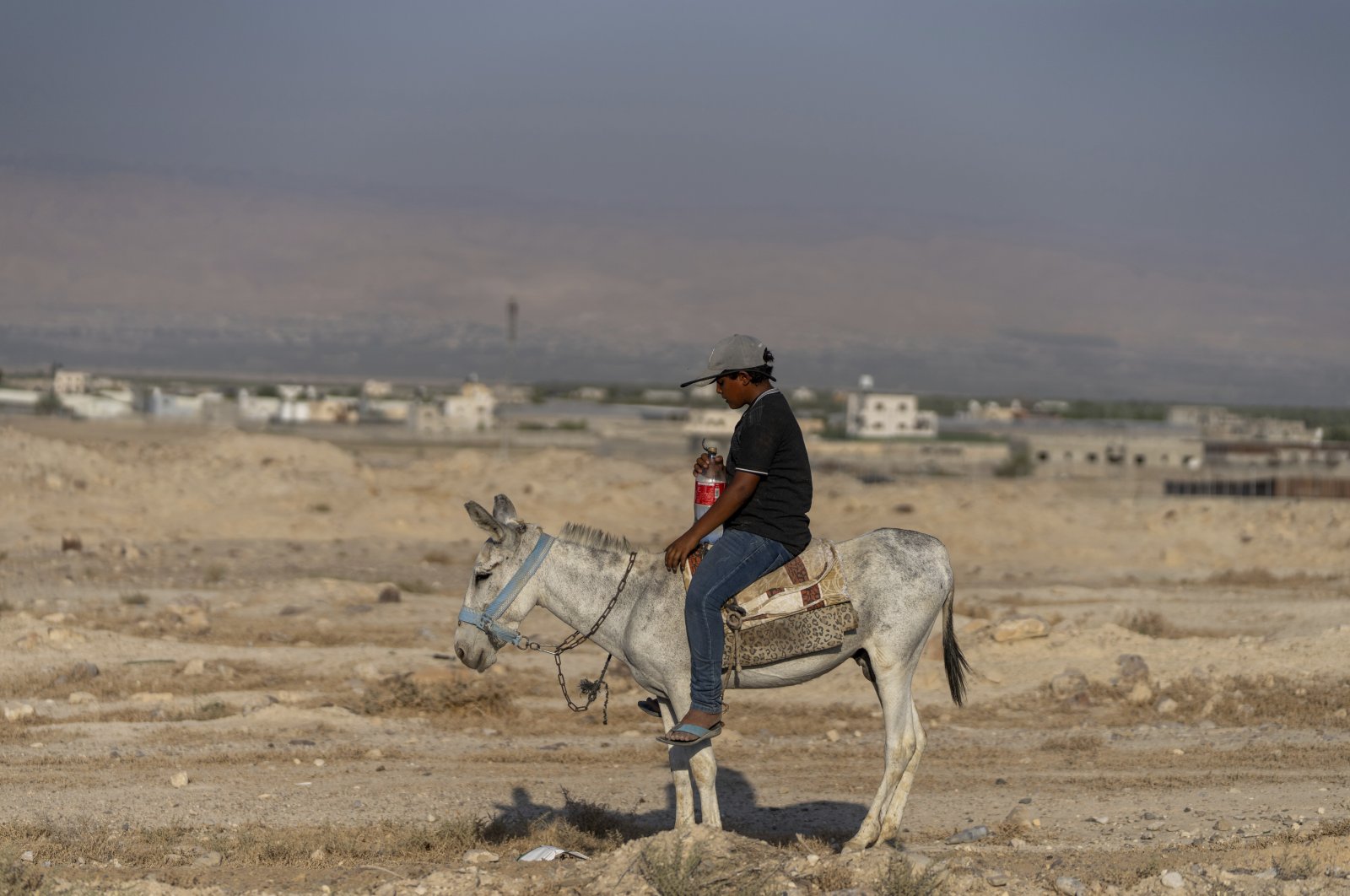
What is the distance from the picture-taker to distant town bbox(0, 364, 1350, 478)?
6481cm

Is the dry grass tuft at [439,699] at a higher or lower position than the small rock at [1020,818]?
lower

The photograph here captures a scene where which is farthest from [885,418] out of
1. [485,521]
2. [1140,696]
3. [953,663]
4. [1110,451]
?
[485,521]

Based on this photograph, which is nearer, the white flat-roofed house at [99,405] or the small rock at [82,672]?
the small rock at [82,672]

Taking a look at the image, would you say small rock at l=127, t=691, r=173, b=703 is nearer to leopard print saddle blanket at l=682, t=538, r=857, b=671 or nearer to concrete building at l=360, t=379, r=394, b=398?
leopard print saddle blanket at l=682, t=538, r=857, b=671

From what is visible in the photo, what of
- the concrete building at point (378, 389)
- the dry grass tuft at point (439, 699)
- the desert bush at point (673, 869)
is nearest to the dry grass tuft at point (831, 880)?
the desert bush at point (673, 869)

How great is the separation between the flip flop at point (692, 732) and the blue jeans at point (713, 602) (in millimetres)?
119

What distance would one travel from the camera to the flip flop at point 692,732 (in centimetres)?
827

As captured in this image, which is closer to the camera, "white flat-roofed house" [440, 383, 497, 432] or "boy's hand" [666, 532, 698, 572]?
"boy's hand" [666, 532, 698, 572]

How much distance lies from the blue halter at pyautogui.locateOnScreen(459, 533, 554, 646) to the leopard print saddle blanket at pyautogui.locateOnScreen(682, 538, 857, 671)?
0.97 meters

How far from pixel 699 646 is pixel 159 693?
9.74 metres

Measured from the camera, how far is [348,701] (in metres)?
15.8

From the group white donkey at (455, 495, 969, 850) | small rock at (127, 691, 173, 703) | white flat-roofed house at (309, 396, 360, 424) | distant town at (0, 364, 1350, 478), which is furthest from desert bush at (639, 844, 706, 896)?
white flat-roofed house at (309, 396, 360, 424)

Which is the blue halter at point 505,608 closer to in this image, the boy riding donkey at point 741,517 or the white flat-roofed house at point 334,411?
the boy riding donkey at point 741,517

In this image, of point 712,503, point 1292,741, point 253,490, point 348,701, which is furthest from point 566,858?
point 253,490
